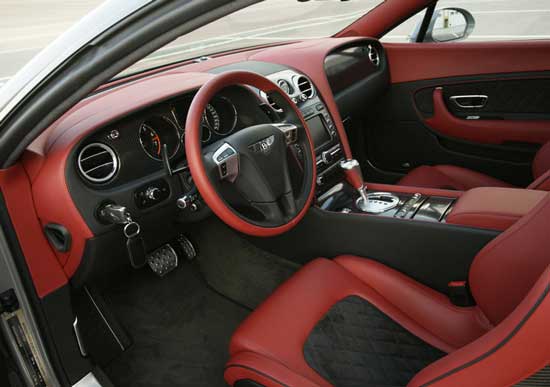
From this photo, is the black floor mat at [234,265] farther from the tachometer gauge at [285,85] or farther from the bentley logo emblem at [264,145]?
the bentley logo emblem at [264,145]

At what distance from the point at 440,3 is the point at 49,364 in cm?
253

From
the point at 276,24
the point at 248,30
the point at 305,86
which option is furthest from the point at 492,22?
the point at 305,86

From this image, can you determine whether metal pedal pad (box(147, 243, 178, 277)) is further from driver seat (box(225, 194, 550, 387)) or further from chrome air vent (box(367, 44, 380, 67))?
chrome air vent (box(367, 44, 380, 67))

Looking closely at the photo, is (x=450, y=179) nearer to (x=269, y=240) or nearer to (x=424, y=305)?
(x=269, y=240)

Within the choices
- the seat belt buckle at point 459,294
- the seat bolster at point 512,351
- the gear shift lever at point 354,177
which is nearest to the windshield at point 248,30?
the gear shift lever at point 354,177

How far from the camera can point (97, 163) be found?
154 cm

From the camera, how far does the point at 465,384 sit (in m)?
0.86

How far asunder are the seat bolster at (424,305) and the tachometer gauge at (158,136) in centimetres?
66

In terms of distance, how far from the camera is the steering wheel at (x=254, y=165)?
1.29 meters

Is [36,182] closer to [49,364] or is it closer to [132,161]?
[132,161]

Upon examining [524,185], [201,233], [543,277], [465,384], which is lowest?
[524,185]

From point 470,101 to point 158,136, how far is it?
1.73 meters

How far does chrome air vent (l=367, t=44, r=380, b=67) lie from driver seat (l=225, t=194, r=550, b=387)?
1527 millimetres

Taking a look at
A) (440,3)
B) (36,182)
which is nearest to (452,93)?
(440,3)
